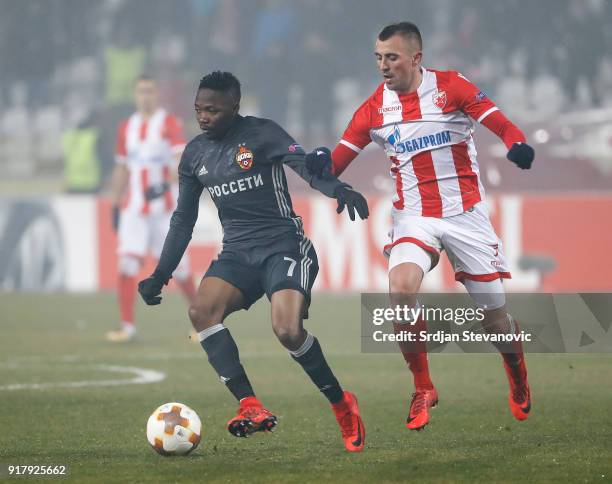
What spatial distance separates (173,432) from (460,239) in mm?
2010

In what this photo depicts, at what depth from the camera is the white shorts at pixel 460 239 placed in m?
6.81

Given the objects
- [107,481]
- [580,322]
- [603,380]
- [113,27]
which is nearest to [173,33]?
[113,27]

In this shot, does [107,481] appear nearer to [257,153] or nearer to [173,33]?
[257,153]

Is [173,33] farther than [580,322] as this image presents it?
Yes

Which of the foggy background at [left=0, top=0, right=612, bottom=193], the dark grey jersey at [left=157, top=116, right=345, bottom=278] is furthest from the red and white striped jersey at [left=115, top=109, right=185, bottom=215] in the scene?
the dark grey jersey at [left=157, top=116, right=345, bottom=278]

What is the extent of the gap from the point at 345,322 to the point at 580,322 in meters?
2.70

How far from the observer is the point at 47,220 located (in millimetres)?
17078

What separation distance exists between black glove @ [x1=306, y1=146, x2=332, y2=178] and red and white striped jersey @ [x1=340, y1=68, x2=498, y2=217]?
0.57 metres

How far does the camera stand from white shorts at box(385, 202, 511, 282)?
22.4ft

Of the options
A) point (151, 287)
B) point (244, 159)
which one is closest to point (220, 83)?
point (244, 159)

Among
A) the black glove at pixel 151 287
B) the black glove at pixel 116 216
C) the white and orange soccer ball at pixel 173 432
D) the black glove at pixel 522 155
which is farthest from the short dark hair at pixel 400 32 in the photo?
the black glove at pixel 116 216

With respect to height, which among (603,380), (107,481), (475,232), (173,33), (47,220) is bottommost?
(107,481)

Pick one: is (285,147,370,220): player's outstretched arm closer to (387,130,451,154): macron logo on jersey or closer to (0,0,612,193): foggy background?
(387,130,451,154): macron logo on jersey

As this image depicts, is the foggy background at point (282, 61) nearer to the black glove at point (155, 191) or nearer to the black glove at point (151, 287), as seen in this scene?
the black glove at point (155, 191)
